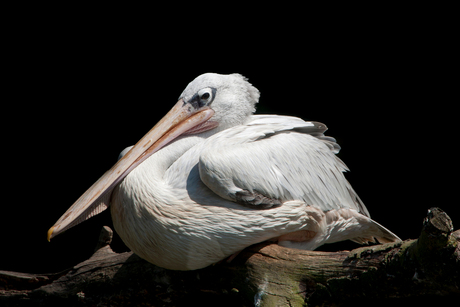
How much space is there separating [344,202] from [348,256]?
0.64 meters

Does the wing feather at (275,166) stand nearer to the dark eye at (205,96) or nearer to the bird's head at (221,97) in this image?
the bird's head at (221,97)

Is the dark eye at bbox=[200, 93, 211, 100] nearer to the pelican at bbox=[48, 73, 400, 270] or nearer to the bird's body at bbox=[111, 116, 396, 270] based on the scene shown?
the pelican at bbox=[48, 73, 400, 270]

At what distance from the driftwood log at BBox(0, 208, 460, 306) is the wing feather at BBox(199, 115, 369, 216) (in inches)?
12.9

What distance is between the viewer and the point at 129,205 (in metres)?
2.18

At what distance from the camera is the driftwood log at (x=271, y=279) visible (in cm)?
176

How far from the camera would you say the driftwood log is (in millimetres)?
1756

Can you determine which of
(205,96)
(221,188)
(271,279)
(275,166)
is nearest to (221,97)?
(205,96)

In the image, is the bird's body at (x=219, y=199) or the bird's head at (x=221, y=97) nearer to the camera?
the bird's body at (x=219, y=199)

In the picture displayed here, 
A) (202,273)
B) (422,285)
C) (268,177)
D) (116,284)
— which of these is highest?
Answer: (268,177)

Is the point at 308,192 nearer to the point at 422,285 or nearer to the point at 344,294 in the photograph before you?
the point at 344,294

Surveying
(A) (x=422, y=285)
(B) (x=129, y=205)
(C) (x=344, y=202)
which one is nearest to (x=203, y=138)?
(B) (x=129, y=205)

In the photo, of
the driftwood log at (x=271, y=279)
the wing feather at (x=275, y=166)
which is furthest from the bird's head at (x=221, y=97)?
the driftwood log at (x=271, y=279)

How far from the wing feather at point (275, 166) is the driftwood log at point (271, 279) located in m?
0.33

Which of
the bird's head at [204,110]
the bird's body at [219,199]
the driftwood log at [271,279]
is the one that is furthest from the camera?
the bird's head at [204,110]
